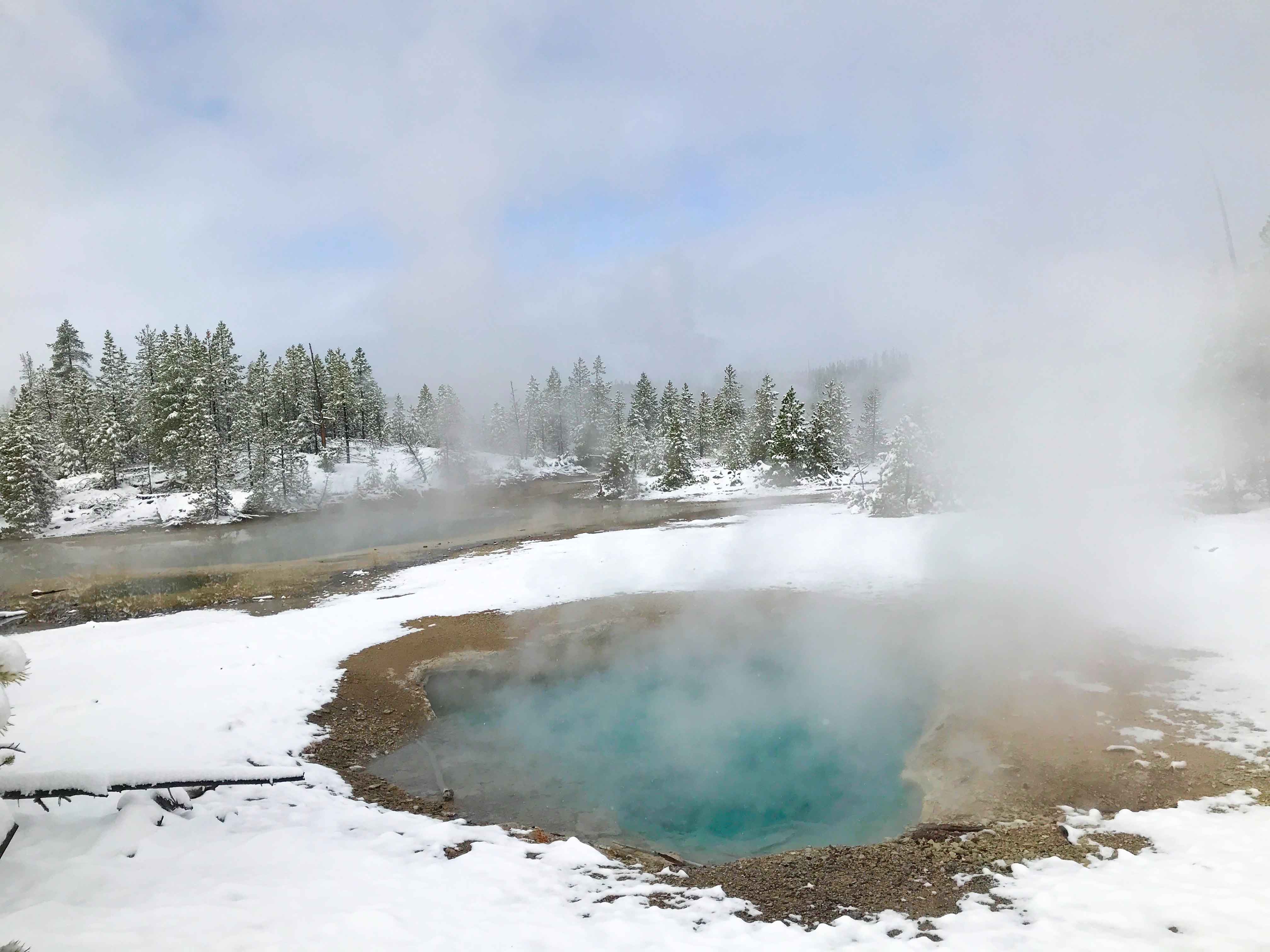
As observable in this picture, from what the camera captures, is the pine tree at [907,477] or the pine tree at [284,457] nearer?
the pine tree at [907,477]

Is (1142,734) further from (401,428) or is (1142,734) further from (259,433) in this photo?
(401,428)

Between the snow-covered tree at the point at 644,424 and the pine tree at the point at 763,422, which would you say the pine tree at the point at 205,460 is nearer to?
the snow-covered tree at the point at 644,424

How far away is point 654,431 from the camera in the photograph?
79.3 metres

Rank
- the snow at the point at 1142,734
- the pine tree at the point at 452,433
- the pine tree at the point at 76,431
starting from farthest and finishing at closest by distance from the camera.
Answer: the pine tree at the point at 452,433 → the pine tree at the point at 76,431 → the snow at the point at 1142,734

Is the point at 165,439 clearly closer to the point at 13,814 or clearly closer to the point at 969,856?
the point at 13,814

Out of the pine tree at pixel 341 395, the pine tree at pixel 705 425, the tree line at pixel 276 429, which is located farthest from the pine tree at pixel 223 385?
the pine tree at pixel 705 425

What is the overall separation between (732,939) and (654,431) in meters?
74.9

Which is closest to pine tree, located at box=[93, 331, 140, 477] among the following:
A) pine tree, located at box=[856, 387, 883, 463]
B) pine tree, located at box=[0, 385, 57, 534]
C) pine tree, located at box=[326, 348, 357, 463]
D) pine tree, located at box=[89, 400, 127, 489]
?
pine tree, located at box=[89, 400, 127, 489]

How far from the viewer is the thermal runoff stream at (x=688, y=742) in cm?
842

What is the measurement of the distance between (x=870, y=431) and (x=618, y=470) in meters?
39.4

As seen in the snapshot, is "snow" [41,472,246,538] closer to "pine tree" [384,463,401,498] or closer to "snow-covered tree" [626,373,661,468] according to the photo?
"pine tree" [384,463,401,498]

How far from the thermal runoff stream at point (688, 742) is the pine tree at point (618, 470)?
43.0 meters

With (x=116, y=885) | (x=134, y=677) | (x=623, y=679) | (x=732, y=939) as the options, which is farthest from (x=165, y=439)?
(x=732, y=939)

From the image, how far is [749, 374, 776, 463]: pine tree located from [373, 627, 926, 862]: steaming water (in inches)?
1885
